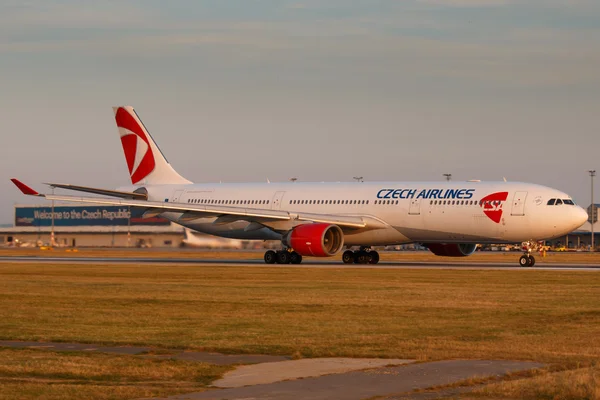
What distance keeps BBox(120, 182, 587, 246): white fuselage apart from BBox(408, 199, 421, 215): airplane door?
0.05 meters

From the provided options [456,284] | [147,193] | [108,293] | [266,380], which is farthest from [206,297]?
[147,193]

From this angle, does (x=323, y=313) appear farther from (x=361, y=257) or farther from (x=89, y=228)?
(x=89, y=228)

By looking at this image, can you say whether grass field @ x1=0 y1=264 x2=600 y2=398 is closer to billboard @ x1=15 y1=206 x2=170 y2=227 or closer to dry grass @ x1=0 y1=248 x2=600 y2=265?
dry grass @ x1=0 y1=248 x2=600 y2=265

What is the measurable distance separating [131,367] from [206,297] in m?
12.8

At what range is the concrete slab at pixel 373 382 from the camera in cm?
1193

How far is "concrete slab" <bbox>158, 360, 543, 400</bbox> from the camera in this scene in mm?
11930

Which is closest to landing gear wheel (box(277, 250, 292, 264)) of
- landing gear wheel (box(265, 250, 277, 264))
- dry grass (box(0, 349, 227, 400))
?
landing gear wheel (box(265, 250, 277, 264))

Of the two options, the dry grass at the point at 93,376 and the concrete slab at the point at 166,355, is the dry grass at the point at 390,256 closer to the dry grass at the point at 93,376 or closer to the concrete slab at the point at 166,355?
the concrete slab at the point at 166,355

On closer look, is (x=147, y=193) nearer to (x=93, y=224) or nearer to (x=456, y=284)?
(x=456, y=284)

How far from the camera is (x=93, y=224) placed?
5202 inches

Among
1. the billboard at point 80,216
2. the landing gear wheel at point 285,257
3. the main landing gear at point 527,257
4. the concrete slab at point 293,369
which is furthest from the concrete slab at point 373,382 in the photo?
the billboard at point 80,216

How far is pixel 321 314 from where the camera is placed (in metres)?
22.6

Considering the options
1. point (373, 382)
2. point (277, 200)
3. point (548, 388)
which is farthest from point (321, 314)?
point (277, 200)

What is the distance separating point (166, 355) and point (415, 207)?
33.0 m
